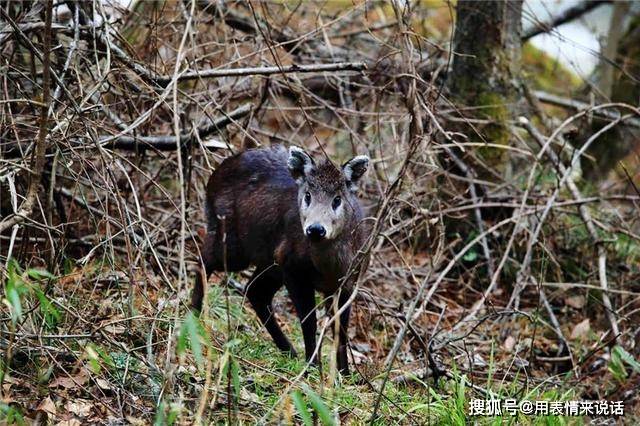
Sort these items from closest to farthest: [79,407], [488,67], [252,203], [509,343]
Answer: [79,407], [252,203], [509,343], [488,67]

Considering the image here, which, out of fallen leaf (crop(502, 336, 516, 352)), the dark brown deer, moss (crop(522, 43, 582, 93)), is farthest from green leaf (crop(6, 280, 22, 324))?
moss (crop(522, 43, 582, 93))

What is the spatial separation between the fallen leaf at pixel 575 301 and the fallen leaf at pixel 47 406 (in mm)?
5329

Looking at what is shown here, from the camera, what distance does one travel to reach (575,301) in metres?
8.79

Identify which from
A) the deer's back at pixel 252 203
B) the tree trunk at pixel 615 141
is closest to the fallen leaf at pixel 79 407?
the deer's back at pixel 252 203

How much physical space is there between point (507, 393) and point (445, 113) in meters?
3.40

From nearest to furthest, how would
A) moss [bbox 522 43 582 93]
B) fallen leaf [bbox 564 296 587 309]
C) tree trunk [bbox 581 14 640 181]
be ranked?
1. fallen leaf [bbox 564 296 587 309]
2. tree trunk [bbox 581 14 640 181]
3. moss [bbox 522 43 582 93]

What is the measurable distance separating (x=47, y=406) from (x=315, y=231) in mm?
1923

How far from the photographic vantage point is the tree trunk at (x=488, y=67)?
9.24 m

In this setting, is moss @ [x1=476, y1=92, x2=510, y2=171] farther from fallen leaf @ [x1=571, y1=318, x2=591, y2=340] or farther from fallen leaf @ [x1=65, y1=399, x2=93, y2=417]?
fallen leaf @ [x1=65, y1=399, x2=93, y2=417]

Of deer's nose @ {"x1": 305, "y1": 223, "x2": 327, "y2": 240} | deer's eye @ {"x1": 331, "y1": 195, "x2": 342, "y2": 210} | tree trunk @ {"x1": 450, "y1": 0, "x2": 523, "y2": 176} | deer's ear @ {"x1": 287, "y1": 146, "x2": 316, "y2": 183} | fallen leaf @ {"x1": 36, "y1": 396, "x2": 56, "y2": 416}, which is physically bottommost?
fallen leaf @ {"x1": 36, "y1": 396, "x2": 56, "y2": 416}

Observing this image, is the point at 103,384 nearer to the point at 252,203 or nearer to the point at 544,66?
the point at 252,203

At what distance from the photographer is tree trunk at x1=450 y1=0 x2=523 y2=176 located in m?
9.24

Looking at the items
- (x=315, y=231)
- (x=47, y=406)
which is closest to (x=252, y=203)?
(x=315, y=231)

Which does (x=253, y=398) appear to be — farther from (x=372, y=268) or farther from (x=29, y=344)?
(x=372, y=268)
